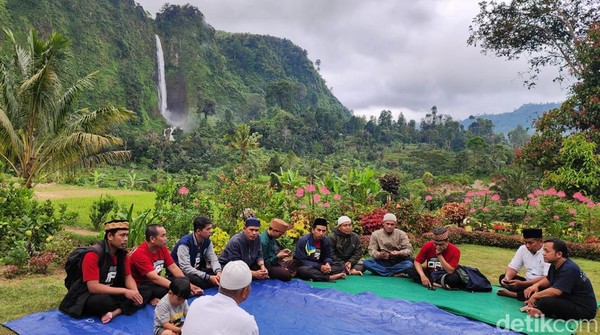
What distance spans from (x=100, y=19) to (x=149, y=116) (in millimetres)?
14598

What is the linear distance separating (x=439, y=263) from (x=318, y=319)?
2.16 m

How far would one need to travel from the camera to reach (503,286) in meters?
5.08

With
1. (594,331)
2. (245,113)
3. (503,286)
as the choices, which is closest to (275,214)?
(503,286)

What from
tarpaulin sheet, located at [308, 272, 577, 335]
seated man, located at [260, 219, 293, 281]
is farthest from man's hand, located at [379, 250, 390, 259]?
seated man, located at [260, 219, 293, 281]

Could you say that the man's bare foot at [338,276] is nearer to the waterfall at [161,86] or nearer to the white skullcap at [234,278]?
the white skullcap at [234,278]

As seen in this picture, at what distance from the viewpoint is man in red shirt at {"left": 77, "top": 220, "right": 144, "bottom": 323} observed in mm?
3686

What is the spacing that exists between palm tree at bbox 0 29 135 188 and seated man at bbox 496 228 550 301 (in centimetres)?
793

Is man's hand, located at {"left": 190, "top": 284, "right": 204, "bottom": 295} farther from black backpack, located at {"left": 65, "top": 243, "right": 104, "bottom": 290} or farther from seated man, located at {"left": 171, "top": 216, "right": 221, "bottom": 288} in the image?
black backpack, located at {"left": 65, "top": 243, "right": 104, "bottom": 290}

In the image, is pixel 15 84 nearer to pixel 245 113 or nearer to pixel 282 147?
pixel 282 147

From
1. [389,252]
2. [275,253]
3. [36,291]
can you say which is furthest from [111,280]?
[389,252]

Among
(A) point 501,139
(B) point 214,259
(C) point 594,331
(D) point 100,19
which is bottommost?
(C) point 594,331

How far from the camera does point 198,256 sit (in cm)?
492

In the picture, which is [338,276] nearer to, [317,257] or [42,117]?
[317,257]

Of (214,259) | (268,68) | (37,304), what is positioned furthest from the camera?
(268,68)
